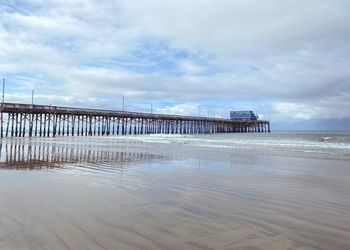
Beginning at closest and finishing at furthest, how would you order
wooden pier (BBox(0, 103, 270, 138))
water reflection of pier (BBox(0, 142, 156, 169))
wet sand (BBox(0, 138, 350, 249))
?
wet sand (BBox(0, 138, 350, 249)), water reflection of pier (BBox(0, 142, 156, 169)), wooden pier (BBox(0, 103, 270, 138))

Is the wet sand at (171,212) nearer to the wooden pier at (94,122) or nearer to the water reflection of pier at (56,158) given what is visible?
the water reflection of pier at (56,158)

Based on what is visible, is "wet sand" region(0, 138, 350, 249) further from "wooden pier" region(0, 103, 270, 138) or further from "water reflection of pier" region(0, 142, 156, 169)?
"wooden pier" region(0, 103, 270, 138)

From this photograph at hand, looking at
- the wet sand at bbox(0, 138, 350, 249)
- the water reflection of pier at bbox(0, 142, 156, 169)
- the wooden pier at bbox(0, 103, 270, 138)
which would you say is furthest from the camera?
the wooden pier at bbox(0, 103, 270, 138)

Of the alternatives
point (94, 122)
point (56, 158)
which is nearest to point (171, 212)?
point (56, 158)

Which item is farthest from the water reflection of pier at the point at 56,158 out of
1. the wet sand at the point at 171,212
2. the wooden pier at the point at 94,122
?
the wooden pier at the point at 94,122

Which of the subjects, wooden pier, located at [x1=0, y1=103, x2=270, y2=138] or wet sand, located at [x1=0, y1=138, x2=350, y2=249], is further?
wooden pier, located at [x1=0, y1=103, x2=270, y2=138]

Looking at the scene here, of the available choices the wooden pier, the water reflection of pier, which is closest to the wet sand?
the water reflection of pier

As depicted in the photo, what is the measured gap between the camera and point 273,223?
4.76 meters

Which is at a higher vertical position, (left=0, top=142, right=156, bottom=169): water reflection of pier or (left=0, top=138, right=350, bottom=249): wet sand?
(left=0, top=142, right=156, bottom=169): water reflection of pier

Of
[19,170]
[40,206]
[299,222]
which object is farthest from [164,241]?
[19,170]

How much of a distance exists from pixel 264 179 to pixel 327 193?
2164mm

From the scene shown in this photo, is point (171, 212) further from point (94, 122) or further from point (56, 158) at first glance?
point (94, 122)

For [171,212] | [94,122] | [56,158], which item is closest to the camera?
[171,212]

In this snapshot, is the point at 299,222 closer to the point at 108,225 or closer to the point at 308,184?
the point at 108,225
